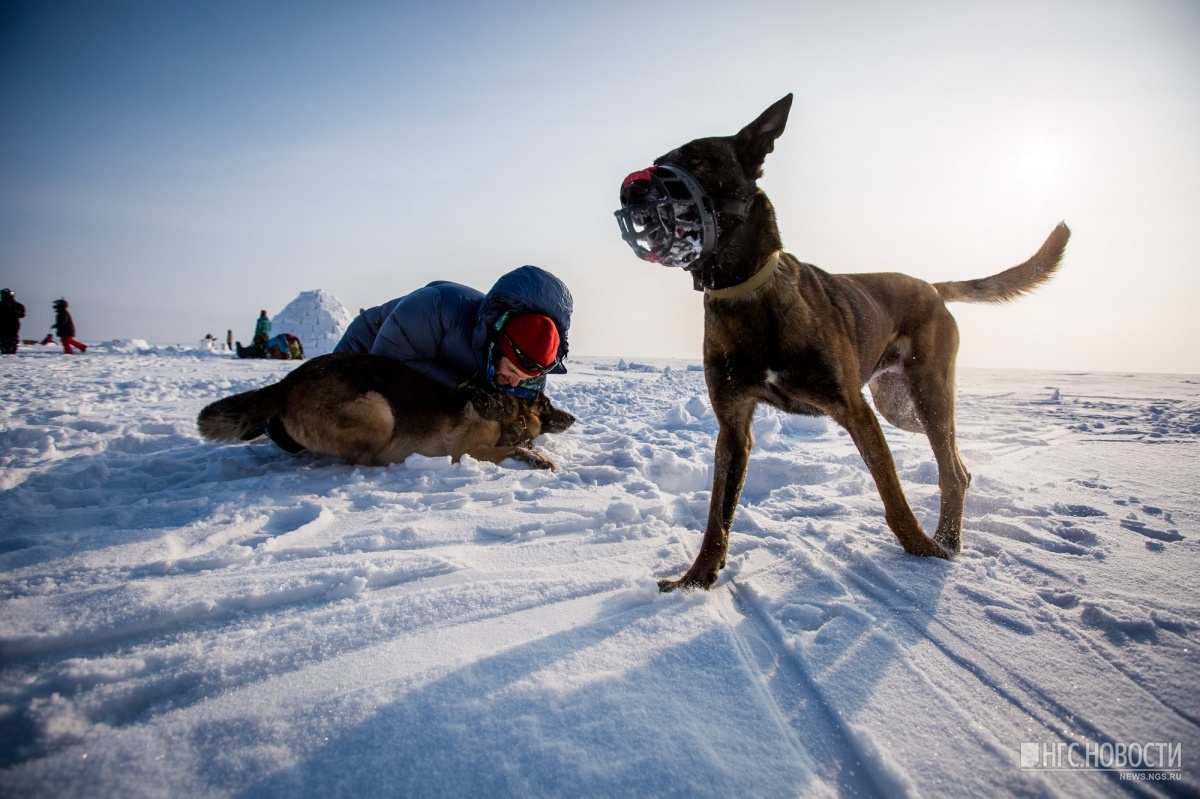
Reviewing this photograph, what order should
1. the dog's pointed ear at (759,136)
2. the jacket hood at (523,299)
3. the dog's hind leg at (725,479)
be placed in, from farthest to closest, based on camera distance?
the jacket hood at (523,299) → the dog's pointed ear at (759,136) → the dog's hind leg at (725,479)

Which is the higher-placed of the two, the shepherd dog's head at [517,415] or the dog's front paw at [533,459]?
the shepherd dog's head at [517,415]

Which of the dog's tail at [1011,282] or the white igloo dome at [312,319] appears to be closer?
the dog's tail at [1011,282]

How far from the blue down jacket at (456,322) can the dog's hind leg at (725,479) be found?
227cm

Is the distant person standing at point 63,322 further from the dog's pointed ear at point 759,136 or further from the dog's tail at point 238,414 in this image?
the dog's pointed ear at point 759,136

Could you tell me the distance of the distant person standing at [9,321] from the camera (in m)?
14.6

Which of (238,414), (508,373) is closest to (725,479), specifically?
(508,373)

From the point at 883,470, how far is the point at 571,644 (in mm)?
1545

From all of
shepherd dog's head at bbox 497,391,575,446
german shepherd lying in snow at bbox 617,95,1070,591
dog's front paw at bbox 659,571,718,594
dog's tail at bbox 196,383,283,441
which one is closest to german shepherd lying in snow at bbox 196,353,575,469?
dog's tail at bbox 196,383,283,441

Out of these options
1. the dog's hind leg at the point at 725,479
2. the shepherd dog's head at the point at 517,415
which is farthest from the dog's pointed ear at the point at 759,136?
the shepherd dog's head at the point at 517,415

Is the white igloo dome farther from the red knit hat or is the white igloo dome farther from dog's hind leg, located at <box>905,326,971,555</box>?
dog's hind leg, located at <box>905,326,971,555</box>

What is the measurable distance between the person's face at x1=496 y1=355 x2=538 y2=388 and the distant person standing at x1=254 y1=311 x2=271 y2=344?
71.6ft

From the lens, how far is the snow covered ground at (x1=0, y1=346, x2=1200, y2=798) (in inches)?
39.9

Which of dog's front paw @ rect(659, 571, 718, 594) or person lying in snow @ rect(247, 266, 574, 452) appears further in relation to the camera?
person lying in snow @ rect(247, 266, 574, 452)

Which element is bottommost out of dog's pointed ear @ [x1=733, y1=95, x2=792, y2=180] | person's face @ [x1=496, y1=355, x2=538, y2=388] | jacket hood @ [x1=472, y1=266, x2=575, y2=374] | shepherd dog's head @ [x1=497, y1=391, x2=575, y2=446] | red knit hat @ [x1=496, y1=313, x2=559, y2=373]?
shepherd dog's head @ [x1=497, y1=391, x2=575, y2=446]
